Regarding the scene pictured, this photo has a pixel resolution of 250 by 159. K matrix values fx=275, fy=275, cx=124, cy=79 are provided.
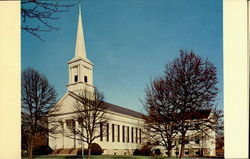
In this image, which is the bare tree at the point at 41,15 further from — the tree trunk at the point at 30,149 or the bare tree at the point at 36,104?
the tree trunk at the point at 30,149

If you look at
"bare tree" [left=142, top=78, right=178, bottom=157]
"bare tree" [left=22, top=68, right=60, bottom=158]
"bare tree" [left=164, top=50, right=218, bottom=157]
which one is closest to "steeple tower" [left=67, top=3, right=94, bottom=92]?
"bare tree" [left=22, top=68, right=60, bottom=158]

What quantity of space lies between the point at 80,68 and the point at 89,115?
40 centimetres

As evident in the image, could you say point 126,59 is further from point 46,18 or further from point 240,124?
point 240,124

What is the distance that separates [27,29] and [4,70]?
1.63 feet

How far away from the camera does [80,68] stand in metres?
2.27

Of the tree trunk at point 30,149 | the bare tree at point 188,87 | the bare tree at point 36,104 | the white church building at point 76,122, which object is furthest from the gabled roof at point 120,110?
the tree trunk at point 30,149

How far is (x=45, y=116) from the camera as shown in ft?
7.59

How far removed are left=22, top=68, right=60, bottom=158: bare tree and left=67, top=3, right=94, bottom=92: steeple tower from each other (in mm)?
195

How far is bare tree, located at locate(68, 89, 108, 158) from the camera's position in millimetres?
2244

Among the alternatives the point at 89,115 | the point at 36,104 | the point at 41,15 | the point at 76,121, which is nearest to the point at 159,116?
the point at 89,115

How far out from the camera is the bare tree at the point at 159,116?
2.18 m

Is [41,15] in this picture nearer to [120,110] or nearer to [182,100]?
[120,110]

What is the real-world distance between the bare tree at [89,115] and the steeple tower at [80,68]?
2.3 inches

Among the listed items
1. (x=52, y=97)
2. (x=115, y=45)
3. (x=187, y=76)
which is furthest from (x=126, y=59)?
(x=52, y=97)
